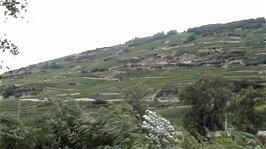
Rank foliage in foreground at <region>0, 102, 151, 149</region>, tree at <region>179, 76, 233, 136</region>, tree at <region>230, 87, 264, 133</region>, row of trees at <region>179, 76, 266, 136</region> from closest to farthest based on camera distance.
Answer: foliage in foreground at <region>0, 102, 151, 149</region> < tree at <region>230, 87, 264, 133</region> < row of trees at <region>179, 76, 266, 136</region> < tree at <region>179, 76, 233, 136</region>

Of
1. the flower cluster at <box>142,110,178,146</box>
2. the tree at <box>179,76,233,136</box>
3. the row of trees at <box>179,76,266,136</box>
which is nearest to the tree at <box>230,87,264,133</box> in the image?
the row of trees at <box>179,76,266,136</box>

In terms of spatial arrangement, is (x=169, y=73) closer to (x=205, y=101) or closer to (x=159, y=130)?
(x=205, y=101)

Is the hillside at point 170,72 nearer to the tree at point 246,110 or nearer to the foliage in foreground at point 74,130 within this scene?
the tree at point 246,110

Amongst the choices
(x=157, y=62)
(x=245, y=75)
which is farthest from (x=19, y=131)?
(x=157, y=62)

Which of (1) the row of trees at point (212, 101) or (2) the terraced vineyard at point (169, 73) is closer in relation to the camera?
(1) the row of trees at point (212, 101)

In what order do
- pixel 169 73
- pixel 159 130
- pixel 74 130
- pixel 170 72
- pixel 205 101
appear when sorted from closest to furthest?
pixel 159 130
pixel 74 130
pixel 205 101
pixel 169 73
pixel 170 72

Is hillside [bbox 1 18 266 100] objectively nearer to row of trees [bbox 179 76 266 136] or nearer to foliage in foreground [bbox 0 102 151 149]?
row of trees [bbox 179 76 266 136]

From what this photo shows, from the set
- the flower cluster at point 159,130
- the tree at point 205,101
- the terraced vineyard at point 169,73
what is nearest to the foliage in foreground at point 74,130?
the flower cluster at point 159,130

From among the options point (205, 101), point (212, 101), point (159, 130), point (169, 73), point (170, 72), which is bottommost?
point (169, 73)

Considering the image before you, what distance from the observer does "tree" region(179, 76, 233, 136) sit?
235ft

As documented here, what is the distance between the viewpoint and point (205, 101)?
72688 millimetres

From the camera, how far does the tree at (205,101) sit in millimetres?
71625

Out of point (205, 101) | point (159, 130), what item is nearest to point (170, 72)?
point (205, 101)

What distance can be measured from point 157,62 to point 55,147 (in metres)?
186
